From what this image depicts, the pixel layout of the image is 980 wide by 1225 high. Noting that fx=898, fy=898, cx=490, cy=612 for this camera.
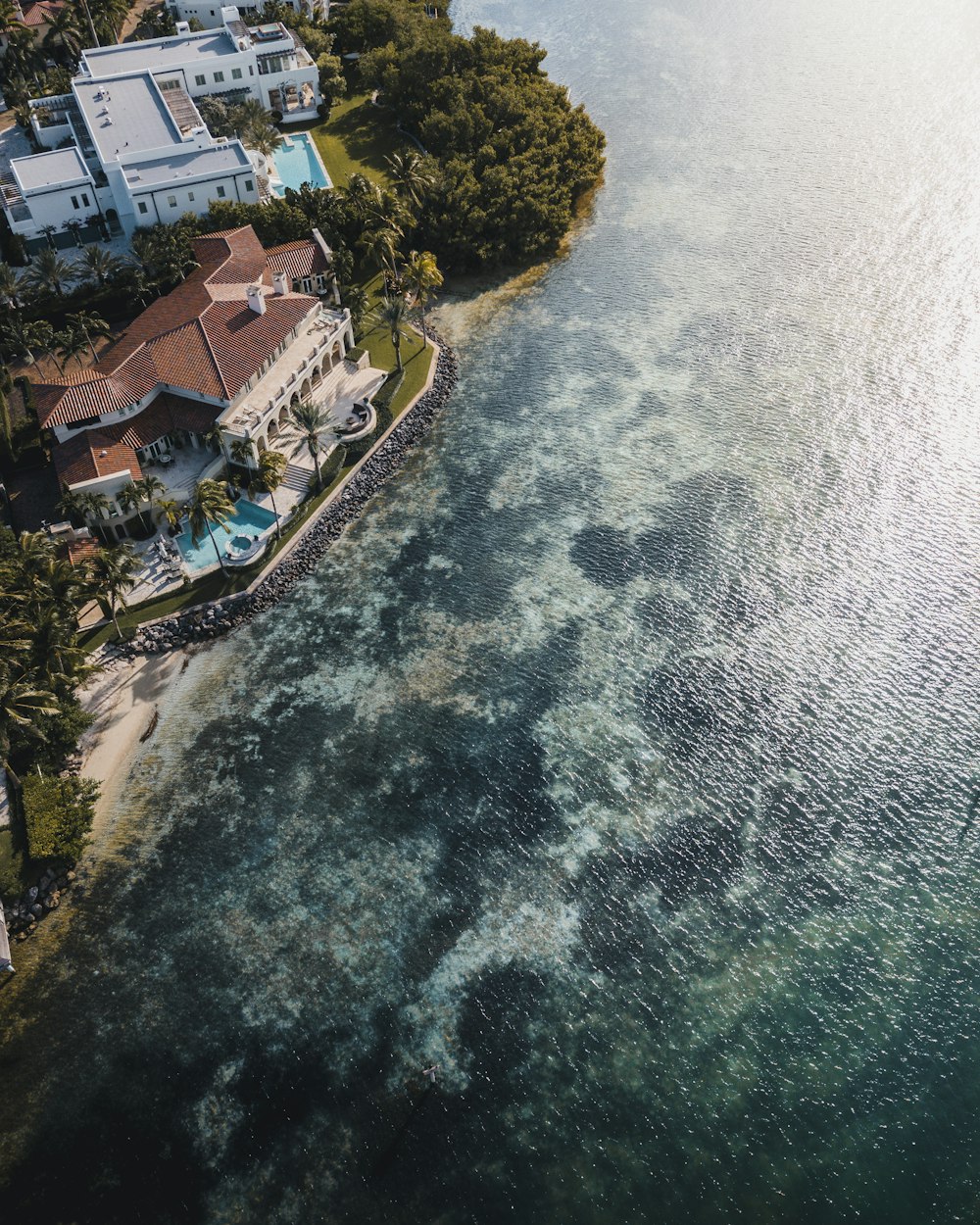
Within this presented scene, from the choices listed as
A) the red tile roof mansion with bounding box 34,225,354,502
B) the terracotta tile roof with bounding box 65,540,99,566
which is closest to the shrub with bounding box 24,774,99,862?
the terracotta tile roof with bounding box 65,540,99,566

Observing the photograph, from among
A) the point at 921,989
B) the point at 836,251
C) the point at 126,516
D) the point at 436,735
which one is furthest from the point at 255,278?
the point at 921,989

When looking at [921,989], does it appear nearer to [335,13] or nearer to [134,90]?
[134,90]

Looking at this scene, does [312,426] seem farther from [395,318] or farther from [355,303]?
[355,303]

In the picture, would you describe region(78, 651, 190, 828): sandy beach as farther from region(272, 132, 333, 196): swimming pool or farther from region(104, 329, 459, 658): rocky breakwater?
region(272, 132, 333, 196): swimming pool

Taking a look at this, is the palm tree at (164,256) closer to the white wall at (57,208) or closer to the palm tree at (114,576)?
the white wall at (57,208)

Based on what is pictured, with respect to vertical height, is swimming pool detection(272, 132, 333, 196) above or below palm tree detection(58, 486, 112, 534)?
above

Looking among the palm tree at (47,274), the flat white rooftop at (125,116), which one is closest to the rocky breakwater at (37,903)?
the palm tree at (47,274)

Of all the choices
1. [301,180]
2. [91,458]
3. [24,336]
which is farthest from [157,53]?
[91,458]
